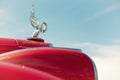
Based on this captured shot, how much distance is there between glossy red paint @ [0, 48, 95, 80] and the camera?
3773mm

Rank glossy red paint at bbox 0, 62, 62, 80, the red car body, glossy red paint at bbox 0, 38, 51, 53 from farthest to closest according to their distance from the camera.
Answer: glossy red paint at bbox 0, 38, 51, 53 → the red car body → glossy red paint at bbox 0, 62, 62, 80

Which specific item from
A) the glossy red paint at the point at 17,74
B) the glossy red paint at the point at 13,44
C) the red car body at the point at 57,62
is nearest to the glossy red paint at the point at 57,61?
the red car body at the point at 57,62

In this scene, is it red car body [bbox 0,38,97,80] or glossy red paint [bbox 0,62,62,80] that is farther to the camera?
red car body [bbox 0,38,97,80]

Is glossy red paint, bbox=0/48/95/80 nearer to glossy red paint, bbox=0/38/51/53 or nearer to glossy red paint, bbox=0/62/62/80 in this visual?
glossy red paint, bbox=0/38/51/53

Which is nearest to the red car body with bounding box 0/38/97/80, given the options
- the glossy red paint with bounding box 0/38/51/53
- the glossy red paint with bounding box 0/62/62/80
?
the glossy red paint with bounding box 0/38/51/53

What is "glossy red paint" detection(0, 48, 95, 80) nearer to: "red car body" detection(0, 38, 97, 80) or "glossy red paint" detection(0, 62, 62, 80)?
"red car body" detection(0, 38, 97, 80)

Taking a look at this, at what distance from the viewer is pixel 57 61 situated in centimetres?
399

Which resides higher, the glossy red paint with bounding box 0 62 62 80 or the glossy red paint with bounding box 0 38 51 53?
the glossy red paint with bounding box 0 38 51 53

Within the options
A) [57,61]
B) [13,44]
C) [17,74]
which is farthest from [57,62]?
[17,74]

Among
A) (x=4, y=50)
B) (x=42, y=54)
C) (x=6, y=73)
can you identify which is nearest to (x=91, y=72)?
(x=42, y=54)

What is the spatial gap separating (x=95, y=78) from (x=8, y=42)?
6.06ft

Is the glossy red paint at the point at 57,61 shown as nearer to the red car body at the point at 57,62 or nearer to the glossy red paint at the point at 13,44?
the red car body at the point at 57,62

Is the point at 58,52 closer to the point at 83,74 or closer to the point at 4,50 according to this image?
the point at 83,74

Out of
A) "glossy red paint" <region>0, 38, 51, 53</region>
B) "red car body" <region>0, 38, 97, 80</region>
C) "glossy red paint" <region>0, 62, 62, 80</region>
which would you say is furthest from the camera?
"glossy red paint" <region>0, 38, 51, 53</region>
